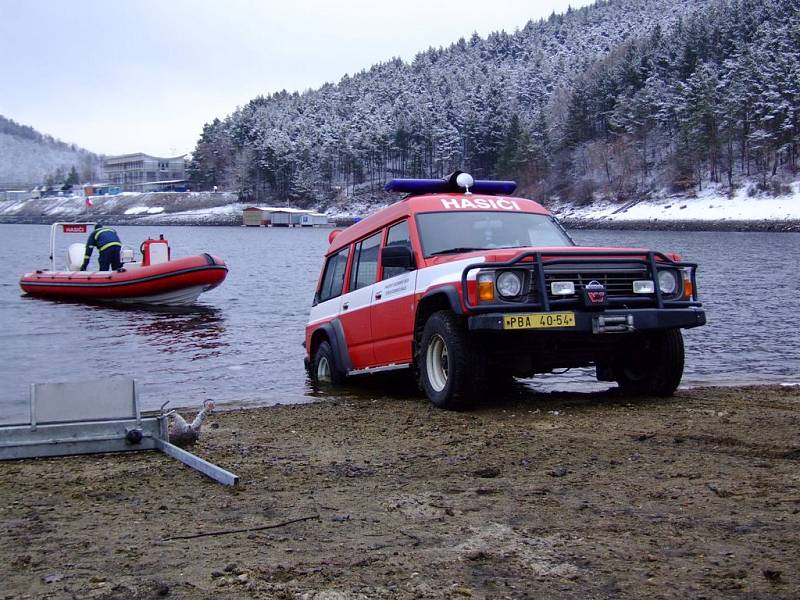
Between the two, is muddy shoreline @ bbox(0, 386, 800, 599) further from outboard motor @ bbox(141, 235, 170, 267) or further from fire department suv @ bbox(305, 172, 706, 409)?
outboard motor @ bbox(141, 235, 170, 267)

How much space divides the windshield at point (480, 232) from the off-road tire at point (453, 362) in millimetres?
916

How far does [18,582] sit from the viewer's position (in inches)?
147

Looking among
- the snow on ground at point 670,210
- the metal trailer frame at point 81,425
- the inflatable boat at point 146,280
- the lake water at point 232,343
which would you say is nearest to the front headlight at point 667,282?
the lake water at point 232,343

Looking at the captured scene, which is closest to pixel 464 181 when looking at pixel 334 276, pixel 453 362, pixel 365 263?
pixel 365 263

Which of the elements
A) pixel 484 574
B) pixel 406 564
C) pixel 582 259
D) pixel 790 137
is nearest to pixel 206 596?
pixel 406 564

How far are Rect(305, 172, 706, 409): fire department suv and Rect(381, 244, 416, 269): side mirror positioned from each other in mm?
12

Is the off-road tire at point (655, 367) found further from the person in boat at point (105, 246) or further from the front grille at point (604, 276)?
the person in boat at point (105, 246)

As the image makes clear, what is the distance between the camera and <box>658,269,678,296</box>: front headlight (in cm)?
825

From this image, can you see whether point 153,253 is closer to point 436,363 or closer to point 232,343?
point 232,343

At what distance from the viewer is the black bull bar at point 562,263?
7473mm

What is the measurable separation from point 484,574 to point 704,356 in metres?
11.4

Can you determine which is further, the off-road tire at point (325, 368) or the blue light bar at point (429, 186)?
the off-road tire at point (325, 368)

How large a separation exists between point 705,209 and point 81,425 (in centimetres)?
9065

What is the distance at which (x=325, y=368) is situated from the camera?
11.0m
